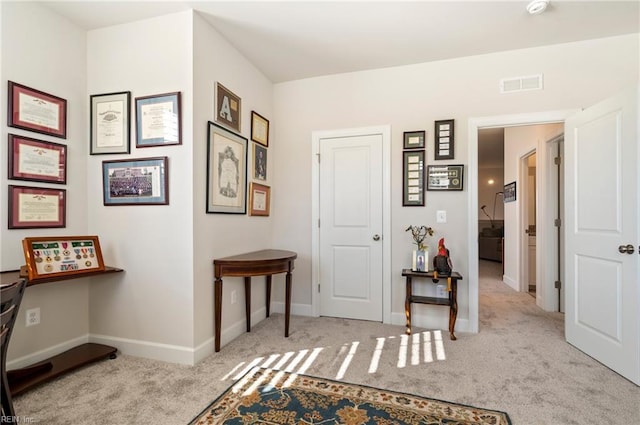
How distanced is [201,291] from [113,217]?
0.93 m

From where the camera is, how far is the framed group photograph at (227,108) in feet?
8.79

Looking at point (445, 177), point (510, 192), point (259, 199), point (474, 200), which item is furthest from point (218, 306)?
point (510, 192)

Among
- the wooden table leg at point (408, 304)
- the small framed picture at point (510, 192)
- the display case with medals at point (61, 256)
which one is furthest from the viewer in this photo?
the small framed picture at point (510, 192)

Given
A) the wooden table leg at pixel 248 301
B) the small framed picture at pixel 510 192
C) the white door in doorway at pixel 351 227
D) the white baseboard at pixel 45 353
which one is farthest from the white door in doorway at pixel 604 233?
the white baseboard at pixel 45 353

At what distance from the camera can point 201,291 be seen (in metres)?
2.46

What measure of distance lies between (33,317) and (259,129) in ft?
7.79

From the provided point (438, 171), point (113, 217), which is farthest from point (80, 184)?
point (438, 171)

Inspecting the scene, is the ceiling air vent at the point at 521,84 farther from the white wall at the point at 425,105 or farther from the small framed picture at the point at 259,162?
the small framed picture at the point at 259,162

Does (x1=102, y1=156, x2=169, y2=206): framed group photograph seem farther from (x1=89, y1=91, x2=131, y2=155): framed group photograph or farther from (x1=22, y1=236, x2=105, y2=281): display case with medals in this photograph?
(x1=22, y1=236, x2=105, y2=281): display case with medals

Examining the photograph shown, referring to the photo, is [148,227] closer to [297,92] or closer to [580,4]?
[297,92]

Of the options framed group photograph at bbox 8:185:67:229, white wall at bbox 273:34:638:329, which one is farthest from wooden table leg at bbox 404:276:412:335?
framed group photograph at bbox 8:185:67:229

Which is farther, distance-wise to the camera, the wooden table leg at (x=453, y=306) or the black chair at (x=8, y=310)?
the wooden table leg at (x=453, y=306)

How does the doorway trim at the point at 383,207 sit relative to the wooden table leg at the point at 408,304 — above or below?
above

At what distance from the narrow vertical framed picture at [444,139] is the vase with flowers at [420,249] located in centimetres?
72
